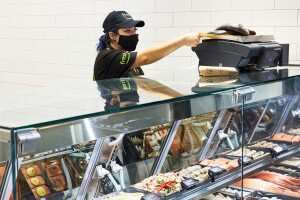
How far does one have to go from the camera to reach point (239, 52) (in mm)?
3100

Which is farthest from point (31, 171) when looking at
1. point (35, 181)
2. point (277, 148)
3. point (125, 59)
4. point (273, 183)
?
point (125, 59)

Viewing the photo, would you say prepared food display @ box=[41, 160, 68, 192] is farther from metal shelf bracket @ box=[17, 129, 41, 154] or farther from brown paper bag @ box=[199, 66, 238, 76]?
brown paper bag @ box=[199, 66, 238, 76]

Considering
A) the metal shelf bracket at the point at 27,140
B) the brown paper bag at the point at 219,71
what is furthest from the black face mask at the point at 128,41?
the metal shelf bracket at the point at 27,140

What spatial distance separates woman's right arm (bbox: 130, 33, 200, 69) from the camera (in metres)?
3.09

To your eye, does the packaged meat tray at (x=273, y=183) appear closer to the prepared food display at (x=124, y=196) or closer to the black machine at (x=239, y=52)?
the prepared food display at (x=124, y=196)

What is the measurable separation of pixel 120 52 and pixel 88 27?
6.81 feet

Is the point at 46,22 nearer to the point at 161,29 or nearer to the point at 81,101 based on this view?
the point at 161,29

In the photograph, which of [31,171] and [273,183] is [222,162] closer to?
[273,183]

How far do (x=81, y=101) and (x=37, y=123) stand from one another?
491mm

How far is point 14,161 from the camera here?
53.2 inches

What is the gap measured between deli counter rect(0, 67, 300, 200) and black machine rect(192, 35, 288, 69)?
0.15 meters

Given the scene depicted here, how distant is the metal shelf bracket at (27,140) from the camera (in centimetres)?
134

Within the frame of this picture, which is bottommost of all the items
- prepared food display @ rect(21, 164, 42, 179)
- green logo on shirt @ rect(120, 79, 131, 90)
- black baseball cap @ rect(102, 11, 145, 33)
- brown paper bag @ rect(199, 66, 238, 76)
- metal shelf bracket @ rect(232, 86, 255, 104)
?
prepared food display @ rect(21, 164, 42, 179)

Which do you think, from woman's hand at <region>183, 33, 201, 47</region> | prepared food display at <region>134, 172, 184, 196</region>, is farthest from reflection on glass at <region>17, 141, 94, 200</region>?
woman's hand at <region>183, 33, 201, 47</region>
